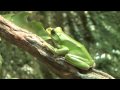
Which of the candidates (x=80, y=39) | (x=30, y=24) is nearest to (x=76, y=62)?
(x=30, y=24)

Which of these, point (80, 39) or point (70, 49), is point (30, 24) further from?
point (80, 39)

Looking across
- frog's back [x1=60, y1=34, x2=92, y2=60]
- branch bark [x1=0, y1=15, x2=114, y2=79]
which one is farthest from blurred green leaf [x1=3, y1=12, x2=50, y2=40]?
frog's back [x1=60, y1=34, x2=92, y2=60]

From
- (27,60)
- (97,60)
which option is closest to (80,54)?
(97,60)

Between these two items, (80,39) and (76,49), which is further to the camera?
(80,39)

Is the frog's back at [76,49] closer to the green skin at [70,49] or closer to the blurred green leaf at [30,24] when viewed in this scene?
the green skin at [70,49]

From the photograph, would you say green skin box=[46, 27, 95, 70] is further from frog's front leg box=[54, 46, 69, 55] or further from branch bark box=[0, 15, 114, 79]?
branch bark box=[0, 15, 114, 79]

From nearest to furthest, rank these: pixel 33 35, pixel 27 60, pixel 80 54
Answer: pixel 33 35 → pixel 80 54 → pixel 27 60
